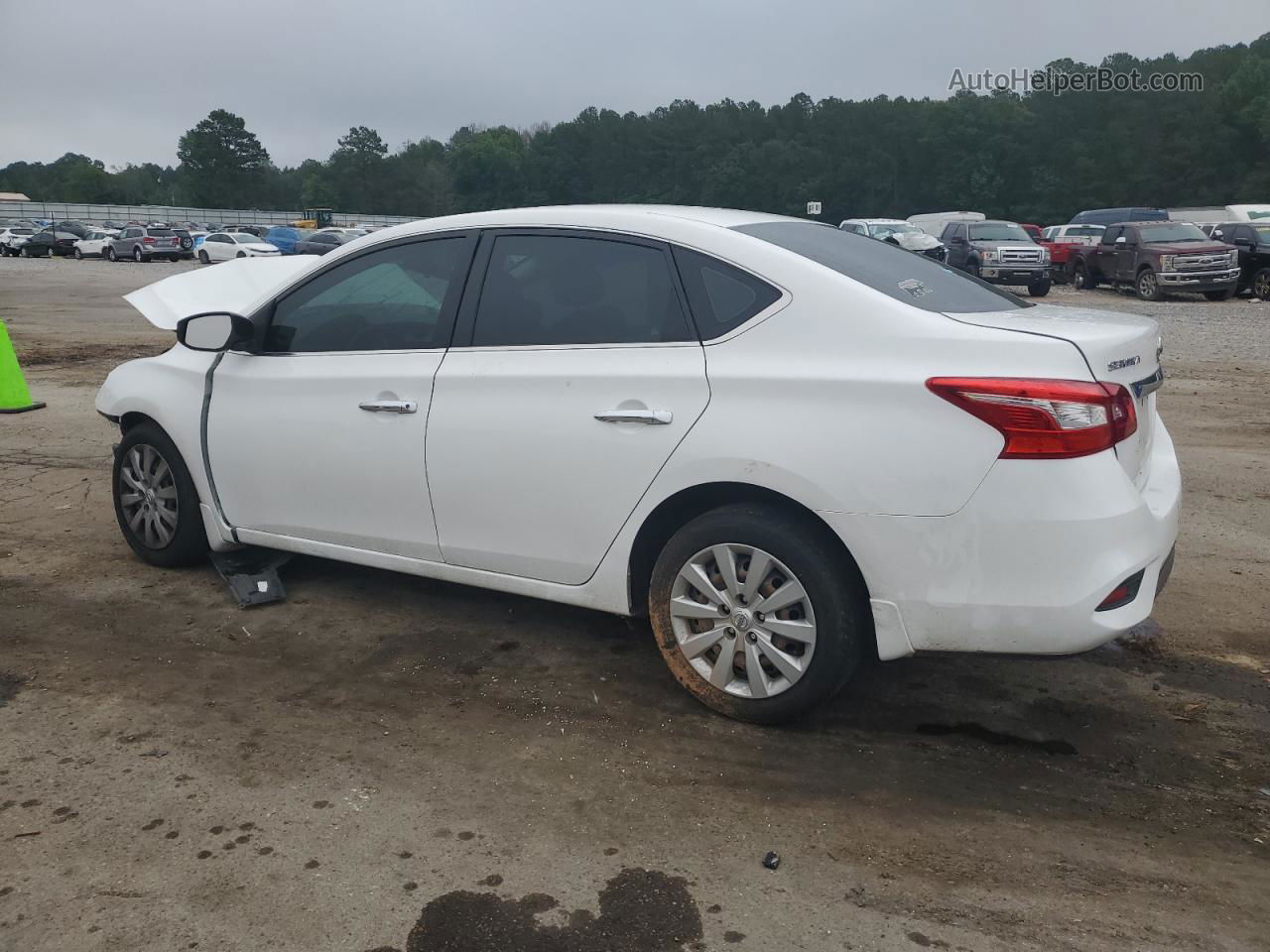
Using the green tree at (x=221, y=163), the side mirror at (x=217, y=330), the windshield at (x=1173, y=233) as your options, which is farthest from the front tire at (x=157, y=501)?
the green tree at (x=221, y=163)

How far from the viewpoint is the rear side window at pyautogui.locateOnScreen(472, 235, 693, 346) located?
12.7 ft

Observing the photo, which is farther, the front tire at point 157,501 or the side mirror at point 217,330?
the front tire at point 157,501

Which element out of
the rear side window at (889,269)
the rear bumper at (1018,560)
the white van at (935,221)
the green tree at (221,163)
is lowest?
the rear bumper at (1018,560)

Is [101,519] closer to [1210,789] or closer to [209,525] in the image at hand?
[209,525]

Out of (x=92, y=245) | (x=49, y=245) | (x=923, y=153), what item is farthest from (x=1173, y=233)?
(x=923, y=153)

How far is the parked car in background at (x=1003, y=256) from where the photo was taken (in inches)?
1046

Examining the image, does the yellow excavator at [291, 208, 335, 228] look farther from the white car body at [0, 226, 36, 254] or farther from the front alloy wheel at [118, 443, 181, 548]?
the front alloy wheel at [118, 443, 181, 548]

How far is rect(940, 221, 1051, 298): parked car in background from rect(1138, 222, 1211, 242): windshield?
2.54m

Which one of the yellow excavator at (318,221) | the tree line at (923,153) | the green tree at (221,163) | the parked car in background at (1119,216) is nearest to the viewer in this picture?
the parked car in background at (1119,216)

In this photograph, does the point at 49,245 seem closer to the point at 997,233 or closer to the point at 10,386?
the point at 997,233

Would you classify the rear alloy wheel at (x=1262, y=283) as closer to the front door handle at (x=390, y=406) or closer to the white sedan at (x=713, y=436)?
the white sedan at (x=713, y=436)

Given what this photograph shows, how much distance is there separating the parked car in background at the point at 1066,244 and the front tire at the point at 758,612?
95.3ft

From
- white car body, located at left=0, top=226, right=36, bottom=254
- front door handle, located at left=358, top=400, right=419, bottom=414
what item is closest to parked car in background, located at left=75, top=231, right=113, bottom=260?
white car body, located at left=0, top=226, right=36, bottom=254

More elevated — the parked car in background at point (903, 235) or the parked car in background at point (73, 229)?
the parked car in background at point (903, 235)
